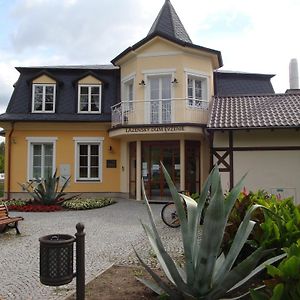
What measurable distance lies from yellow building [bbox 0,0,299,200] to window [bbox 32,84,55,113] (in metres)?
0.05

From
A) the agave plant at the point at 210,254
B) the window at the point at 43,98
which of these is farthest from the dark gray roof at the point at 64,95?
the agave plant at the point at 210,254

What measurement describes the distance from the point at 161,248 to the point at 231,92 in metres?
17.9

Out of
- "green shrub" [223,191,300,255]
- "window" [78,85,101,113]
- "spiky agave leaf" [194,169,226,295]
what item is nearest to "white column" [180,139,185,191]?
"window" [78,85,101,113]

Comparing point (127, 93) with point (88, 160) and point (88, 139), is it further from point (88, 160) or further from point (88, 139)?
point (88, 160)

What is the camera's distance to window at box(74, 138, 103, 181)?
62.6ft

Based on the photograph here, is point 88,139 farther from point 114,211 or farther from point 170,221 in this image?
point 170,221

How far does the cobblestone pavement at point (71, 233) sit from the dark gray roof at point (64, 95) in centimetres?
613

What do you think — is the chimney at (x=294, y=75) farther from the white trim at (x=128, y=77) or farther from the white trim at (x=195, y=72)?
the white trim at (x=128, y=77)

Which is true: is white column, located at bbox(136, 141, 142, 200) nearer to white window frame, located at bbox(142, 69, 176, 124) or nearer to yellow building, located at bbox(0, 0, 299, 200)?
yellow building, located at bbox(0, 0, 299, 200)

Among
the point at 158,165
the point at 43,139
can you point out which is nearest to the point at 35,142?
the point at 43,139

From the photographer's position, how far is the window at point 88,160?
19.1 metres

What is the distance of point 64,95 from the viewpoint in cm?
1981

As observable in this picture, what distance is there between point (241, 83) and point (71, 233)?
14841 mm

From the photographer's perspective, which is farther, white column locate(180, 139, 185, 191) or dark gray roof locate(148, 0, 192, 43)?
dark gray roof locate(148, 0, 192, 43)
